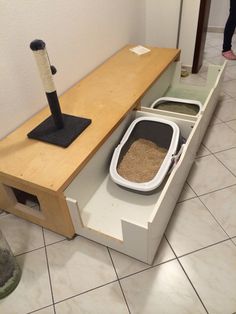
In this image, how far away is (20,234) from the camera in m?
1.22

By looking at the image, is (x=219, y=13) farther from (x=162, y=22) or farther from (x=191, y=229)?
(x=191, y=229)

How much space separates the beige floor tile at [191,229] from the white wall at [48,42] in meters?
0.89

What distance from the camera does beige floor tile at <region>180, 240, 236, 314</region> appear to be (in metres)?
0.95

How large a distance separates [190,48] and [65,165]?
6.34 ft

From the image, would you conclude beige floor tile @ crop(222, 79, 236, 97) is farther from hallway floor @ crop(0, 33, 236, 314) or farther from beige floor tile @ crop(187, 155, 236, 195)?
hallway floor @ crop(0, 33, 236, 314)

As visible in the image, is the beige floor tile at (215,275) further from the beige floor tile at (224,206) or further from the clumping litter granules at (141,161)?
the clumping litter granules at (141,161)

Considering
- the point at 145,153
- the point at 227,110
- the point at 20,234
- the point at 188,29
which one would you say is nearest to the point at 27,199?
the point at 20,234

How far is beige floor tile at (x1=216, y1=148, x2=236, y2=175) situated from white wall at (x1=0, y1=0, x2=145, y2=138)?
0.98 meters

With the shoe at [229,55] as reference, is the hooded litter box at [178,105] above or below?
above

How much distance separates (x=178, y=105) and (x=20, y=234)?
122cm

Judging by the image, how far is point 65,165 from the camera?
1021mm

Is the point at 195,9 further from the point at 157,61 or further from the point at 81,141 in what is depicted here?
the point at 81,141

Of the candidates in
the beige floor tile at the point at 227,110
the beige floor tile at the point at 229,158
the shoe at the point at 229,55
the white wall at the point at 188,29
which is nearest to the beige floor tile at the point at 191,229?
the beige floor tile at the point at 229,158

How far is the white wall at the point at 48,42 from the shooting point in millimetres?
1108
